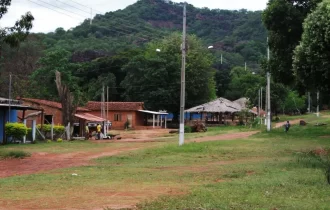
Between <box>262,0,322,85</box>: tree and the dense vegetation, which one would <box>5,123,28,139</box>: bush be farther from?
<box>262,0,322,85</box>: tree

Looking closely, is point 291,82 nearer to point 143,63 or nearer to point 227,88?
point 143,63

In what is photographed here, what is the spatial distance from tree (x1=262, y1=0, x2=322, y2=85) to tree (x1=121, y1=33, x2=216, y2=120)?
4007 cm

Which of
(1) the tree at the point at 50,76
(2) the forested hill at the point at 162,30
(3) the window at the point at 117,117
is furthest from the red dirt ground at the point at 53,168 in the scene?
(2) the forested hill at the point at 162,30

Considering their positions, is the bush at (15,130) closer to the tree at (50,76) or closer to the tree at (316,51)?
the tree at (316,51)

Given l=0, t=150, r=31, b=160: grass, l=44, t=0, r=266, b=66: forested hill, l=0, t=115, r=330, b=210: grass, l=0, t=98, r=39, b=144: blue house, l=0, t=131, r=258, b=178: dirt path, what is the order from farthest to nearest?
l=44, t=0, r=266, b=66: forested hill
l=0, t=98, r=39, b=144: blue house
l=0, t=150, r=31, b=160: grass
l=0, t=131, r=258, b=178: dirt path
l=0, t=115, r=330, b=210: grass

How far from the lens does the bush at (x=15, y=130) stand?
2991cm

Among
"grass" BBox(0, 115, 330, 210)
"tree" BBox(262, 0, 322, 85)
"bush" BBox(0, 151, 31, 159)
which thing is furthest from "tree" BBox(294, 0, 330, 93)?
"bush" BBox(0, 151, 31, 159)

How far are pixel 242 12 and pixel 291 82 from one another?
98.2 meters

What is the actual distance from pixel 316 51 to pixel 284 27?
12.2 metres

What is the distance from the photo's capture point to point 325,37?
49.5ft

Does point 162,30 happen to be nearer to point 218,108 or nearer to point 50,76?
point 218,108

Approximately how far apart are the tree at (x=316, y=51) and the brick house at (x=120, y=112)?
46.3m

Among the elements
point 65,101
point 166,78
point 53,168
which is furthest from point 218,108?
point 53,168

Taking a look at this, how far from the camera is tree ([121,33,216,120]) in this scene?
6875 cm
